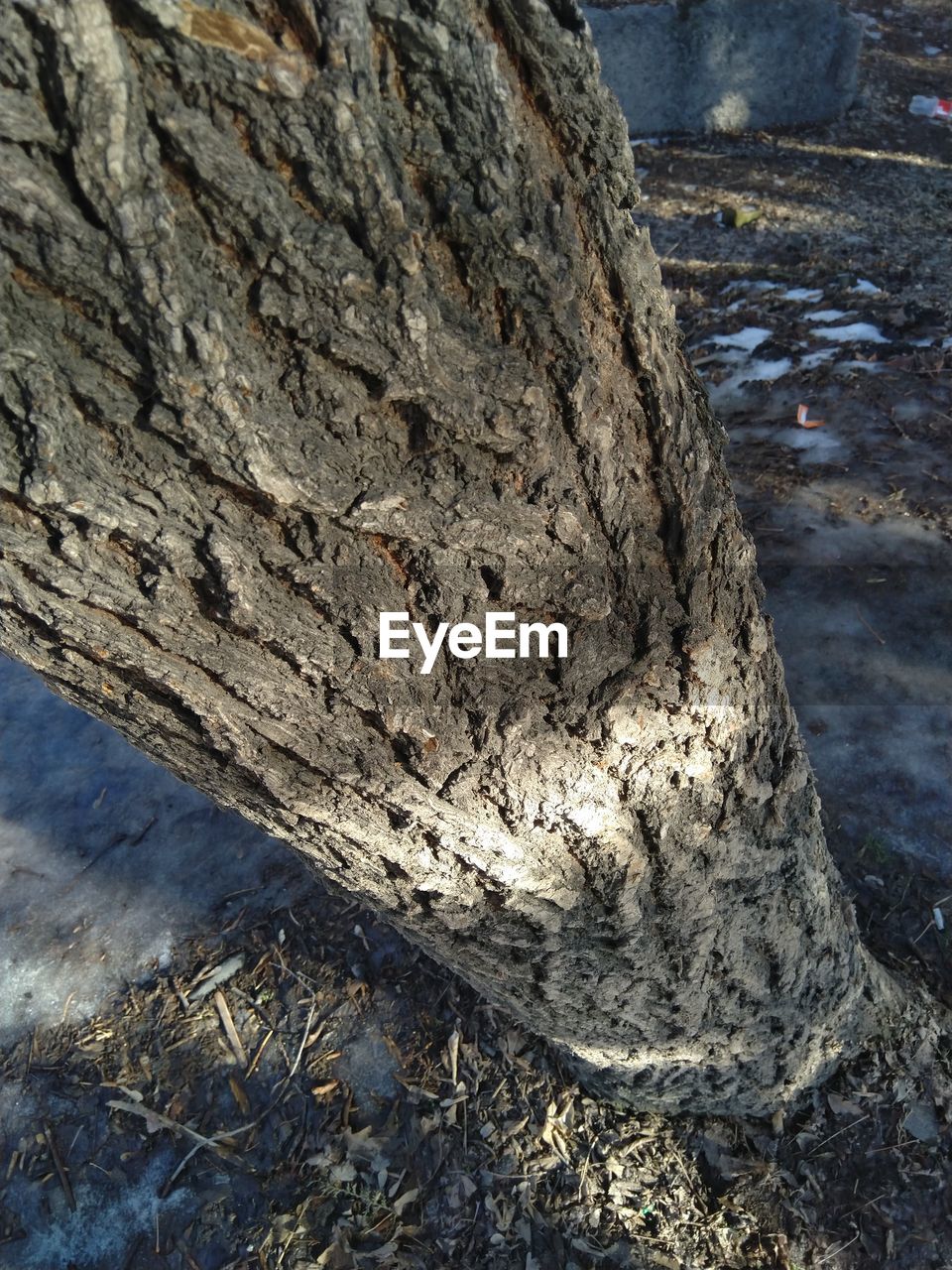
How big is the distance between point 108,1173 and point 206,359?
108 inches

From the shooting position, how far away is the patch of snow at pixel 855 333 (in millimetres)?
5379

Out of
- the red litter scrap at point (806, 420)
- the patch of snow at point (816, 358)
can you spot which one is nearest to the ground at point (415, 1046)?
the red litter scrap at point (806, 420)

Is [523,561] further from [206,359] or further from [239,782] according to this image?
[239,782]

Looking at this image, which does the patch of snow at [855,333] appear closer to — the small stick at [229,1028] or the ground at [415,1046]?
the ground at [415,1046]

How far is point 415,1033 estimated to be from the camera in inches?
104

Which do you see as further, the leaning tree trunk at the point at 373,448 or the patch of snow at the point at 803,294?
the patch of snow at the point at 803,294

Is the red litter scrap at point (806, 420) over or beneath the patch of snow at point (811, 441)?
over

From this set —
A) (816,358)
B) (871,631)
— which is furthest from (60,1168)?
(816,358)

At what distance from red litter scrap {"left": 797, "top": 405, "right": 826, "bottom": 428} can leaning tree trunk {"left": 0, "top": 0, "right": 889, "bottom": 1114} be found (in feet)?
12.6

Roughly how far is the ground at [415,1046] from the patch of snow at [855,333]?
2.87 feet

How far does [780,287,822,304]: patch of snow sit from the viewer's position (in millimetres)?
5898

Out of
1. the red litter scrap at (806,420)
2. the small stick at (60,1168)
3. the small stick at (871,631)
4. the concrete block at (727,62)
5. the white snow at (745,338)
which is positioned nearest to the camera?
the small stick at (60,1168)

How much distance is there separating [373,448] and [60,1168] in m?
2.75

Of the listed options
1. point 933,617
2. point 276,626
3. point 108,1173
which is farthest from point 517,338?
point 933,617
